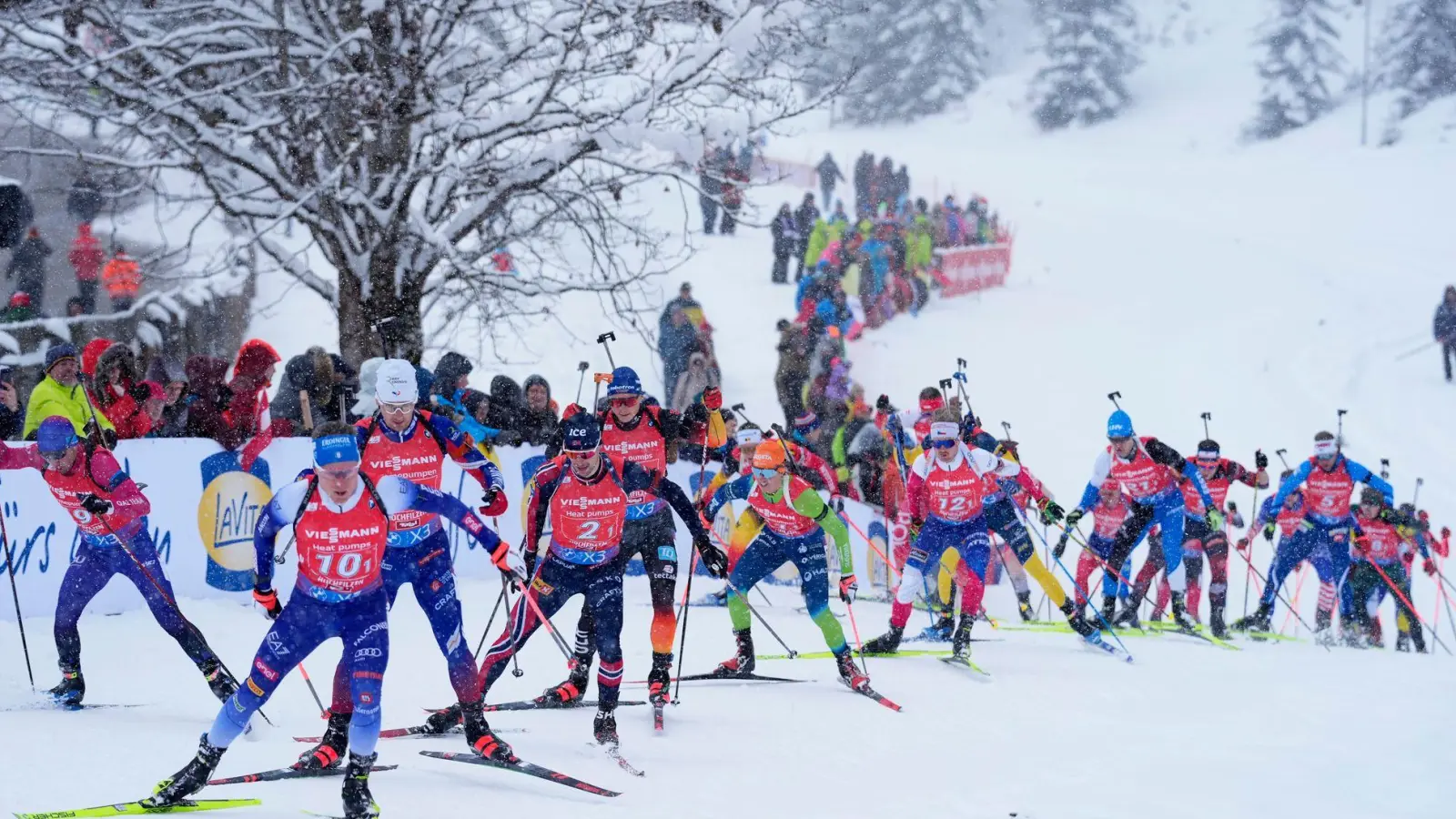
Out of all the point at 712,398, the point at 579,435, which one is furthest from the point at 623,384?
the point at 579,435

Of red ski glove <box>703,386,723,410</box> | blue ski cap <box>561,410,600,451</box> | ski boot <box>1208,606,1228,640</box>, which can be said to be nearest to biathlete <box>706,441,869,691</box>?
red ski glove <box>703,386,723,410</box>

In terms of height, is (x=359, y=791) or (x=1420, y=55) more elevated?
(x=1420, y=55)

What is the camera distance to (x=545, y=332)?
838 inches

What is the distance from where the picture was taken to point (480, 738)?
6457mm

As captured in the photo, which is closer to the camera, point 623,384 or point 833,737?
point 833,737

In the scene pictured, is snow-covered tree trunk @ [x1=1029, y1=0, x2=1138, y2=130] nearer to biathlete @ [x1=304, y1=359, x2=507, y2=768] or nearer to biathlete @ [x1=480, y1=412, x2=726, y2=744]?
biathlete @ [x1=480, y1=412, x2=726, y2=744]

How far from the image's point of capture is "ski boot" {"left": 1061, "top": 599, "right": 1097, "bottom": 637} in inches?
418

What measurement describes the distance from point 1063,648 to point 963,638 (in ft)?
5.49

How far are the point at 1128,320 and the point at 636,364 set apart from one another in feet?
41.1

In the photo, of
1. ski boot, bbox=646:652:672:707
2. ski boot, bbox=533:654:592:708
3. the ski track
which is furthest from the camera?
ski boot, bbox=533:654:592:708

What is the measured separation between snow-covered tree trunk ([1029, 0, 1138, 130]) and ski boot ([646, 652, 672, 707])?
54397 mm

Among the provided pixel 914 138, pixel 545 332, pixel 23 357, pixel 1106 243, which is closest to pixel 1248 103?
pixel 914 138

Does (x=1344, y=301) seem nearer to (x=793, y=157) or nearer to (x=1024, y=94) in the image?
(x=793, y=157)

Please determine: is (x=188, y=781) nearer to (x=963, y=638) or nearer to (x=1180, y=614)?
(x=963, y=638)
